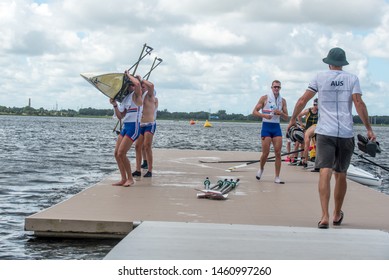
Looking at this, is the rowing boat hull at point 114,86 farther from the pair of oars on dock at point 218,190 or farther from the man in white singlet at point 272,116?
the man in white singlet at point 272,116

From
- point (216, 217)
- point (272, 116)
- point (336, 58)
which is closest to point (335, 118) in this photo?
point (336, 58)

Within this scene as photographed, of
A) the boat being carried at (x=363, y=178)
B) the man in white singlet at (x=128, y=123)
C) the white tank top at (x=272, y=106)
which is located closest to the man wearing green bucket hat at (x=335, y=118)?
the man in white singlet at (x=128, y=123)

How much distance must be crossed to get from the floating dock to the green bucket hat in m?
2.00

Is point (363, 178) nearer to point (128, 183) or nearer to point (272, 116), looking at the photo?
point (272, 116)

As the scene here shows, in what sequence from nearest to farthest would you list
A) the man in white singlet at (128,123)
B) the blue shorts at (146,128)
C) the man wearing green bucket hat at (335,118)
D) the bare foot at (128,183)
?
the man wearing green bucket hat at (335,118)
the man in white singlet at (128,123)
the bare foot at (128,183)
the blue shorts at (146,128)

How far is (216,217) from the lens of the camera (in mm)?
8336

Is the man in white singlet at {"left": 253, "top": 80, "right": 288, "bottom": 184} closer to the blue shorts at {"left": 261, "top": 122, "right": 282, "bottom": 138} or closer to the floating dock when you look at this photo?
the blue shorts at {"left": 261, "top": 122, "right": 282, "bottom": 138}

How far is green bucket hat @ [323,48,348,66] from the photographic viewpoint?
7914 mm

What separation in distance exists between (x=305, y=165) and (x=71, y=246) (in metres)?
9.46

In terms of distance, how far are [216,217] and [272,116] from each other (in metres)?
4.36

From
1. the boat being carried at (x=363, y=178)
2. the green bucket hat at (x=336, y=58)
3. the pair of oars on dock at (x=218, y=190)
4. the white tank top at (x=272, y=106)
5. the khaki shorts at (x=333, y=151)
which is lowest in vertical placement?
the boat being carried at (x=363, y=178)

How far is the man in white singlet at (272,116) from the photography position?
483 inches

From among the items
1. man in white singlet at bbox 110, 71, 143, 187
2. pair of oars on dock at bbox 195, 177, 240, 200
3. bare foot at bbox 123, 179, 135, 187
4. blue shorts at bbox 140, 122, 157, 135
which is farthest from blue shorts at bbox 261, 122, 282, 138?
bare foot at bbox 123, 179, 135, 187

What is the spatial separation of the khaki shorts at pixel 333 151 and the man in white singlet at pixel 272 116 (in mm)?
4208
